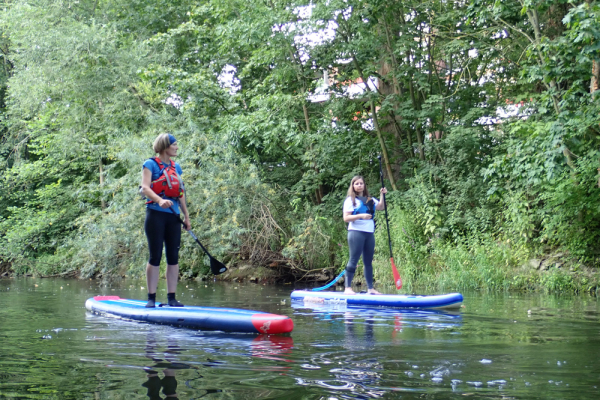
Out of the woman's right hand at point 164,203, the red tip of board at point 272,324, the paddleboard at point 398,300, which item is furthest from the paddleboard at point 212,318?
the paddleboard at point 398,300

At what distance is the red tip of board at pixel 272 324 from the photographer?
538 cm

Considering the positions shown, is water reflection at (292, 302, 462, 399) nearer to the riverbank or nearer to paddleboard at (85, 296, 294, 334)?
paddleboard at (85, 296, 294, 334)

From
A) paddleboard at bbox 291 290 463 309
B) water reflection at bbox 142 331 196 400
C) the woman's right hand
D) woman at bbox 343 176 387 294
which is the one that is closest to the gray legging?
woman at bbox 343 176 387 294

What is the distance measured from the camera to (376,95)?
1539 cm

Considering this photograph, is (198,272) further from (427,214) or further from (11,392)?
(11,392)

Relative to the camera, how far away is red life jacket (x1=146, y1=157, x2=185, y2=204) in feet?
20.7

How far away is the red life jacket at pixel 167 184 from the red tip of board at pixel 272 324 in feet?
5.59

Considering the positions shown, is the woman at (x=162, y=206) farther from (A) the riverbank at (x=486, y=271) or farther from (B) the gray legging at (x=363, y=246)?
(A) the riverbank at (x=486, y=271)

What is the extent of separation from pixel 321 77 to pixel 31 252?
39.6ft

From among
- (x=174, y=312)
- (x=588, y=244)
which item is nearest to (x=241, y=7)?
(x=588, y=244)

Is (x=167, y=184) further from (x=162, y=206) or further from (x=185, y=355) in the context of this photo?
(x=185, y=355)

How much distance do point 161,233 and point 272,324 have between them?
165 centimetres

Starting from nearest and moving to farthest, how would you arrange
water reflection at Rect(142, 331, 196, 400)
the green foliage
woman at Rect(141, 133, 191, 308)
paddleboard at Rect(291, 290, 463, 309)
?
water reflection at Rect(142, 331, 196, 400) < woman at Rect(141, 133, 191, 308) < paddleboard at Rect(291, 290, 463, 309) < the green foliage

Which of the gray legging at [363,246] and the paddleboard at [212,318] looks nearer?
the paddleboard at [212,318]
